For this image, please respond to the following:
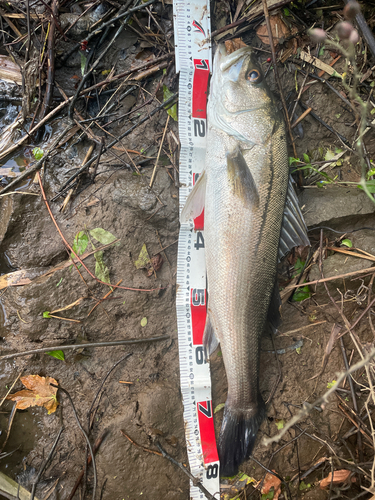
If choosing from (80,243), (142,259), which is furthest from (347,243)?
(80,243)

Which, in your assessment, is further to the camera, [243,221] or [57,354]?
[57,354]

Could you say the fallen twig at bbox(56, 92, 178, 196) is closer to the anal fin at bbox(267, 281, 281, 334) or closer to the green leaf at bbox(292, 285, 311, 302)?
the anal fin at bbox(267, 281, 281, 334)

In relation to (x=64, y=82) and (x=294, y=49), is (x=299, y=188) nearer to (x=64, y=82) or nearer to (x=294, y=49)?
(x=294, y=49)

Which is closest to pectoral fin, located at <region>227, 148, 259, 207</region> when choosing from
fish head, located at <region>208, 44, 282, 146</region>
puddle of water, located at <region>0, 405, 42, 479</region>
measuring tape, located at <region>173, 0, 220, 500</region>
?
fish head, located at <region>208, 44, 282, 146</region>

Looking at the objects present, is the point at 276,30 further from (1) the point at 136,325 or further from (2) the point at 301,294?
(1) the point at 136,325

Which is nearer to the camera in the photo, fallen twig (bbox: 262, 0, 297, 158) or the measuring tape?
fallen twig (bbox: 262, 0, 297, 158)

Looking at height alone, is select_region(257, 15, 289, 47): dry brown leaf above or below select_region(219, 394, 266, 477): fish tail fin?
above

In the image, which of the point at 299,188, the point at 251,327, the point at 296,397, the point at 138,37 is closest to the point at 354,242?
the point at 299,188
